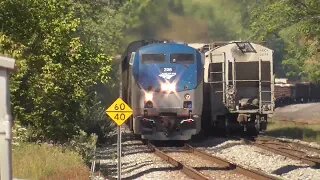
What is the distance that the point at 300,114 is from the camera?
4747 centimetres

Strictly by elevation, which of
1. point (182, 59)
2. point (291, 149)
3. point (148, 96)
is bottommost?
point (291, 149)

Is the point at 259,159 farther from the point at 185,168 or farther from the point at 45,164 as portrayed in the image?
the point at 45,164

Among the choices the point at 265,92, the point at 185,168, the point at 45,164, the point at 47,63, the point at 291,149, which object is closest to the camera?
the point at 45,164

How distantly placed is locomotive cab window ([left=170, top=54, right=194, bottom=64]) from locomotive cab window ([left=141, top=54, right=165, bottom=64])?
36cm

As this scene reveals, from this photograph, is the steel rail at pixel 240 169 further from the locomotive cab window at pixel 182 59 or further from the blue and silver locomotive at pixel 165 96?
the locomotive cab window at pixel 182 59

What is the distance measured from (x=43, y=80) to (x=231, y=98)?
35.0ft

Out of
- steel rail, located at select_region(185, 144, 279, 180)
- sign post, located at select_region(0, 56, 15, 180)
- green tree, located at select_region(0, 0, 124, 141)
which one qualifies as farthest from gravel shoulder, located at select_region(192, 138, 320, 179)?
sign post, located at select_region(0, 56, 15, 180)

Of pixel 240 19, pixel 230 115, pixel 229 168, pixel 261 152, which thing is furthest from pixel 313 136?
pixel 240 19

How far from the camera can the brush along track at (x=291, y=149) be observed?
18438 mm

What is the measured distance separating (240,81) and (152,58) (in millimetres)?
4586

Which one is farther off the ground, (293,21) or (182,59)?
(293,21)

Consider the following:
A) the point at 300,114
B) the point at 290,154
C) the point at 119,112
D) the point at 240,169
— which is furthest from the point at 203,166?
the point at 300,114

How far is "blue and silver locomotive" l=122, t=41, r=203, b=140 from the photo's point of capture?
22703 mm

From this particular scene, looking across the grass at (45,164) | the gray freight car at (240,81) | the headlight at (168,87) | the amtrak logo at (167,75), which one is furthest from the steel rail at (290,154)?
the grass at (45,164)
